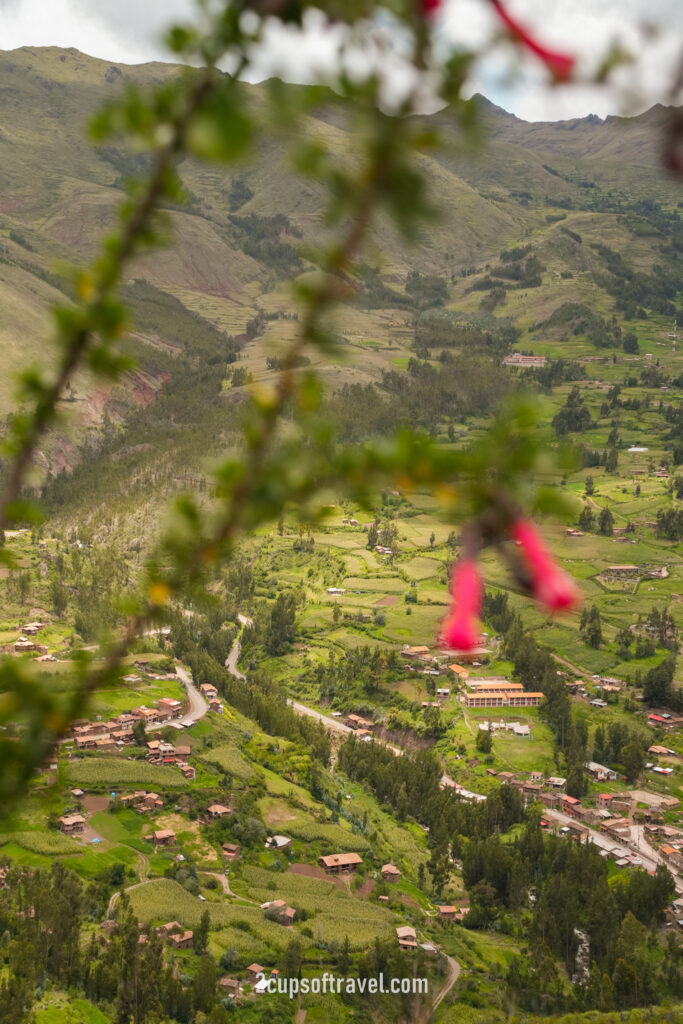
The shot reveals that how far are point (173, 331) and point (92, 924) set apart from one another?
9808cm

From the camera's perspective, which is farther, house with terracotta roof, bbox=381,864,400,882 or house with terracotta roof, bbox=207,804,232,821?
house with terracotta roof, bbox=207,804,232,821

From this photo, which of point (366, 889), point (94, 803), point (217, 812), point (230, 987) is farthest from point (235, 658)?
point (230, 987)

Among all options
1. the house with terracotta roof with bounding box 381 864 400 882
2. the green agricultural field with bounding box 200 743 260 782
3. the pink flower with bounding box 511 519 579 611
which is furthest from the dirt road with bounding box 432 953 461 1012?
the pink flower with bounding box 511 519 579 611

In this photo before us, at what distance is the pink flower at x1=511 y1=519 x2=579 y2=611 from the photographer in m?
1.29

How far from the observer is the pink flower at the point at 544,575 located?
129 centimetres

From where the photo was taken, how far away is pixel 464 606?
139cm

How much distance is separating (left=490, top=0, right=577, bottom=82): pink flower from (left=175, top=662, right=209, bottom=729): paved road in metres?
42.8

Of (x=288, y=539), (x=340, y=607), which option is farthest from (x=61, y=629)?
(x=288, y=539)

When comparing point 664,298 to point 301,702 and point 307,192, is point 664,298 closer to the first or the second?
point 307,192

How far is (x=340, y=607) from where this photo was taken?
6191 centimetres

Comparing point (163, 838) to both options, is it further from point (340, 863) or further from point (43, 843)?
point (340, 863)

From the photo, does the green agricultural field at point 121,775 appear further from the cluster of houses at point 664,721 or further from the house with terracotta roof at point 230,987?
the cluster of houses at point 664,721

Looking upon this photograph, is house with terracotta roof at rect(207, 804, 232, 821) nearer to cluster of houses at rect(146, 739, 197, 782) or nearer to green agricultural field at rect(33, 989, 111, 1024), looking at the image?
cluster of houses at rect(146, 739, 197, 782)

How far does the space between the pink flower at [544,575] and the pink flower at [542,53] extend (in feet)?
2.29
